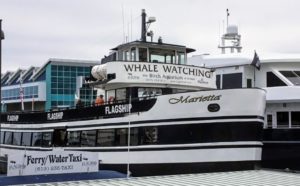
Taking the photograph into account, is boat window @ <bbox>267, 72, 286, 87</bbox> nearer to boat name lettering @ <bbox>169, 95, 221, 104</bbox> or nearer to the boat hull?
the boat hull

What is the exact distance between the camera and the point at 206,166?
50.9ft

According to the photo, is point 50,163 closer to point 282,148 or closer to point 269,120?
point 282,148

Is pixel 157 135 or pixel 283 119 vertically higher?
pixel 283 119

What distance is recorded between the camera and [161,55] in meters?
20.2

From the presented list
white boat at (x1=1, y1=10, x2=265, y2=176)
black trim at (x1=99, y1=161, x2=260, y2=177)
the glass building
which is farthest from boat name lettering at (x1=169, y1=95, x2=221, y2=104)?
the glass building

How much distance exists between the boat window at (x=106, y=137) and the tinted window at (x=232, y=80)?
609 cm

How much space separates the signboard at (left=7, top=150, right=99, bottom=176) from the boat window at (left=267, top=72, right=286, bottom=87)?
969 centimetres

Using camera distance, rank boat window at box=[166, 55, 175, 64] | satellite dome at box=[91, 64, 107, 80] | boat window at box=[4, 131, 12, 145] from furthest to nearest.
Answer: boat window at box=[4, 131, 12, 145] → boat window at box=[166, 55, 175, 64] → satellite dome at box=[91, 64, 107, 80]

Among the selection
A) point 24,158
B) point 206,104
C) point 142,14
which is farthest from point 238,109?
point 142,14

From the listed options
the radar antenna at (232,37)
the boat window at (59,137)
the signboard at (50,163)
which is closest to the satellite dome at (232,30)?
the radar antenna at (232,37)

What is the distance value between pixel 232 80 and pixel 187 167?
649 centimetres

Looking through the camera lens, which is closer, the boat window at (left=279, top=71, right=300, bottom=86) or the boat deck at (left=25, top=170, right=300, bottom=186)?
the boat deck at (left=25, top=170, right=300, bottom=186)

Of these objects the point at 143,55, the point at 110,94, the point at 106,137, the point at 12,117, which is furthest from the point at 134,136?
the point at 12,117

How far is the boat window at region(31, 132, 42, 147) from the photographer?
2070cm
